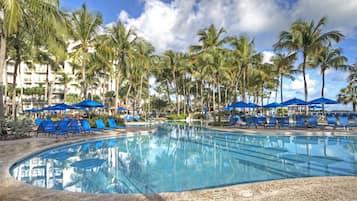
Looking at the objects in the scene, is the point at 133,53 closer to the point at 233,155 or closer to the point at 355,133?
the point at 233,155

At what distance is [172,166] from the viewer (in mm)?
6887

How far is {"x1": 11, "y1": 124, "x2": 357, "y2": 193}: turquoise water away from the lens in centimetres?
518

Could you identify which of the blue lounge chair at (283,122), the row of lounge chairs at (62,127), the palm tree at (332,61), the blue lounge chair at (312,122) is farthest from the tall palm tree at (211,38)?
the row of lounge chairs at (62,127)

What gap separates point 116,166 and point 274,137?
31.6ft

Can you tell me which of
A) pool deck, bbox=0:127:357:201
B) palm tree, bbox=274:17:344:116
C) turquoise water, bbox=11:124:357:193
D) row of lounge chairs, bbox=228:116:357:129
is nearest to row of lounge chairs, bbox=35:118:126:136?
turquoise water, bbox=11:124:357:193

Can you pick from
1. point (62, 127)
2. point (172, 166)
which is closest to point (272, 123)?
point (172, 166)

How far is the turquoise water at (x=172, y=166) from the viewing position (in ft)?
17.0

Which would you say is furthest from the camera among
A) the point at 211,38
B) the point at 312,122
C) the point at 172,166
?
the point at 211,38

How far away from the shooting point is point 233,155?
8.35 metres

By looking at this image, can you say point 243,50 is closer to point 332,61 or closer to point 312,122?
point 332,61

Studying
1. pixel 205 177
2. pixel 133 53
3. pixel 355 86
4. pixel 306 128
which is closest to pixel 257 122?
pixel 306 128

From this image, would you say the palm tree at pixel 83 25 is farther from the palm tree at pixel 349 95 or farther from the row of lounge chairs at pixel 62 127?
the palm tree at pixel 349 95

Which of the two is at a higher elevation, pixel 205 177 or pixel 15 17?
pixel 15 17

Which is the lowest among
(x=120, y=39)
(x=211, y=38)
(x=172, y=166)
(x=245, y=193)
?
(x=172, y=166)
